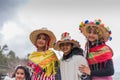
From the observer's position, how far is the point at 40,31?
5.86 m

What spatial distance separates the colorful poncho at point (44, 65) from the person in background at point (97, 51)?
47cm

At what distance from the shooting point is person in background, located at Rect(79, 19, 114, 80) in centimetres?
526

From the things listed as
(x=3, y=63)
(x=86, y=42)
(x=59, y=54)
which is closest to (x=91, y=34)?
(x=86, y=42)

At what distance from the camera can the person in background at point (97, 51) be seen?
5262mm

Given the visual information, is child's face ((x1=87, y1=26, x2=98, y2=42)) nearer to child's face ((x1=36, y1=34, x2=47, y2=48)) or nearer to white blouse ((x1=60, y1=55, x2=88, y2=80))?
white blouse ((x1=60, y1=55, x2=88, y2=80))

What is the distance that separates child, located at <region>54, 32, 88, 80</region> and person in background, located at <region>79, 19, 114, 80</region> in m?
0.08

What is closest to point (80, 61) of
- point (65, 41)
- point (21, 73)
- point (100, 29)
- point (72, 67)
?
point (72, 67)

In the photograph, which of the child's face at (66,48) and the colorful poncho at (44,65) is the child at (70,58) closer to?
the child's face at (66,48)

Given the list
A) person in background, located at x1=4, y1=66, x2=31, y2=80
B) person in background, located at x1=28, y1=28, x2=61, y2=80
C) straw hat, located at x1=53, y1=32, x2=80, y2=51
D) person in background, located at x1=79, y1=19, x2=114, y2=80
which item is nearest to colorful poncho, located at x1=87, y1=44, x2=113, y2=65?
person in background, located at x1=79, y1=19, x2=114, y2=80

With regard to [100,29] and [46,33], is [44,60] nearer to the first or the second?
[46,33]

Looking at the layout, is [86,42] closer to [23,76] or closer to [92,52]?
[92,52]

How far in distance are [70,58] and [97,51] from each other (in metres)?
0.36

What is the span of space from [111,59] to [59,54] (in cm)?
73

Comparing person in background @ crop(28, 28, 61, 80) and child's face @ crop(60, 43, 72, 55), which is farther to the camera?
person in background @ crop(28, 28, 61, 80)
